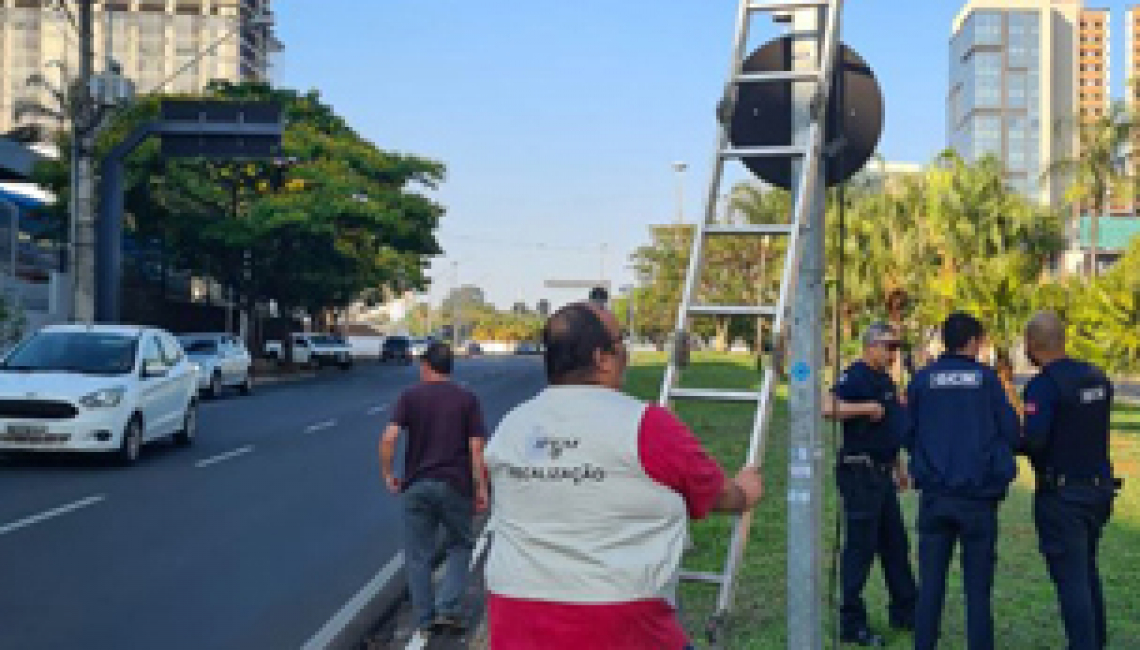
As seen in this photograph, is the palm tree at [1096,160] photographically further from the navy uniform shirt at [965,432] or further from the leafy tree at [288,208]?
the navy uniform shirt at [965,432]

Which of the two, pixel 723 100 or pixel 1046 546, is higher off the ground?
pixel 723 100

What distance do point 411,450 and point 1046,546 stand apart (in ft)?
11.5

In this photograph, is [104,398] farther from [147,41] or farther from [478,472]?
[147,41]

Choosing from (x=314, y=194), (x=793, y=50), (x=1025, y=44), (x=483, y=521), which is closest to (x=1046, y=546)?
(x=793, y=50)

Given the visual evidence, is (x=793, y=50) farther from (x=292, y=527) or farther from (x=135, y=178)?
(x=135, y=178)

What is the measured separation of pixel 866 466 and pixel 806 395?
8.59 ft

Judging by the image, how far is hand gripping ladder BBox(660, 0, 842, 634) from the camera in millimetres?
4578

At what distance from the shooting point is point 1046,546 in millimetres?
6840

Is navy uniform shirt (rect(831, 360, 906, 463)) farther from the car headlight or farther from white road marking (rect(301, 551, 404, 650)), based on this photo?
the car headlight

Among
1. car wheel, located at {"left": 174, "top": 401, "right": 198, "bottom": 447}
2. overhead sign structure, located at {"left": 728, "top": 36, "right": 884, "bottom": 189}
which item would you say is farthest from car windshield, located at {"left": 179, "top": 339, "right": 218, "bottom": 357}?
overhead sign structure, located at {"left": 728, "top": 36, "right": 884, "bottom": 189}

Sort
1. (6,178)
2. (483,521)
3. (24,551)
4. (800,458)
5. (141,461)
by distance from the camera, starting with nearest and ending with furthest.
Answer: (800,458)
(24,551)
(483,521)
(141,461)
(6,178)

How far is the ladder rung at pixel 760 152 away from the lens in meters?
5.15

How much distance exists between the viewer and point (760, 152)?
5.19 meters

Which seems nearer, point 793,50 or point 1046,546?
point 793,50
